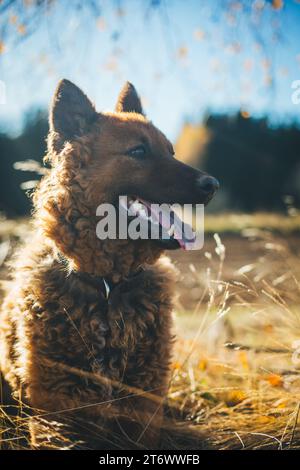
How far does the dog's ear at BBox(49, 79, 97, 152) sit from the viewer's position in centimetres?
302

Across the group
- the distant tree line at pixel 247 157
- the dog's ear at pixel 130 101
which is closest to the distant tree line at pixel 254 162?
the distant tree line at pixel 247 157

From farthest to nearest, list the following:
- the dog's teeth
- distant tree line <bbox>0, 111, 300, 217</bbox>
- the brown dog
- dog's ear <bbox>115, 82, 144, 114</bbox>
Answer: distant tree line <bbox>0, 111, 300, 217</bbox>
dog's ear <bbox>115, 82, 144, 114</bbox>
the dog's teeth
the brown dog

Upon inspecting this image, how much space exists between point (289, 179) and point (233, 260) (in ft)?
64.2

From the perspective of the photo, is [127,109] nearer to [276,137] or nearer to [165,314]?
[165,314]

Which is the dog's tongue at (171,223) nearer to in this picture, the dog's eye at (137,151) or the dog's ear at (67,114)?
the dog's eye at (137,151)

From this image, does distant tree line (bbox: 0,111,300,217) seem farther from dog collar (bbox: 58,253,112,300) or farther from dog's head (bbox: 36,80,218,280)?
dog collar (bbox: 58,253,112,300)

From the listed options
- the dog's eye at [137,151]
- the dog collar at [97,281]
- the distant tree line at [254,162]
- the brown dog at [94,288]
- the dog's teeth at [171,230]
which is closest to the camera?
the brown dog at [94,288]

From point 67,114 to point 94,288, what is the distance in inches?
49.0

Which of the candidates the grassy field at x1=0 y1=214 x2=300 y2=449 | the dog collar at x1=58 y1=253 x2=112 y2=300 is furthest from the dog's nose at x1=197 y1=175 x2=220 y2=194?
the dog collar at x1=58 y1=253 x2=112 y2=300

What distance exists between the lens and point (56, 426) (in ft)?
8.49

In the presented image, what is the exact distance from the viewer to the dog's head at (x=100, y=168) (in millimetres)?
2959

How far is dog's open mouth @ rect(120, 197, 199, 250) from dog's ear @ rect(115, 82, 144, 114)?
106 cm

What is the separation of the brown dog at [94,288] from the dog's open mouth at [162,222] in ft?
0.14
